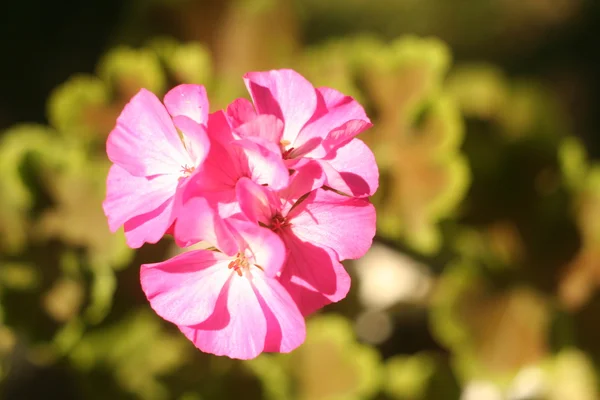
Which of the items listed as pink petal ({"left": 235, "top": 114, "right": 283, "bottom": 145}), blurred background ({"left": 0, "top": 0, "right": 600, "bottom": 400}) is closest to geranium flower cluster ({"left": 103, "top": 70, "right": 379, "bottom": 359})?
pink petal ({"left": 235, "top": 114, "right": 283, "bottom": 145})

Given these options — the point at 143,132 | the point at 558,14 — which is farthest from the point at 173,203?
the point at 558,14

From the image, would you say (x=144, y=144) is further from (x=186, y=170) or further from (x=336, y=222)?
(x=336, y=222)

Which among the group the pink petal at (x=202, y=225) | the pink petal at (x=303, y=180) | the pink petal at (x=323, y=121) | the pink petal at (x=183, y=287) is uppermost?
the pink petal at (x=323, y=121)

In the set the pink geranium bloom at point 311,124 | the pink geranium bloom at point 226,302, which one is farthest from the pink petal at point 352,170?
the pink geranium bloom at point 226,302

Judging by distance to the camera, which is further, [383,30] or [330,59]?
[383,30]

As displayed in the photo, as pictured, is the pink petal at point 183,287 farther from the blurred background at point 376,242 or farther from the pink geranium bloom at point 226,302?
the blurred background at point 376,242

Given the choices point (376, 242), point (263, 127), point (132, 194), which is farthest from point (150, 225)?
point (376, 242)

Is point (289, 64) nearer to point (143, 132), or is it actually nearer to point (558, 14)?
point (143, 132)
